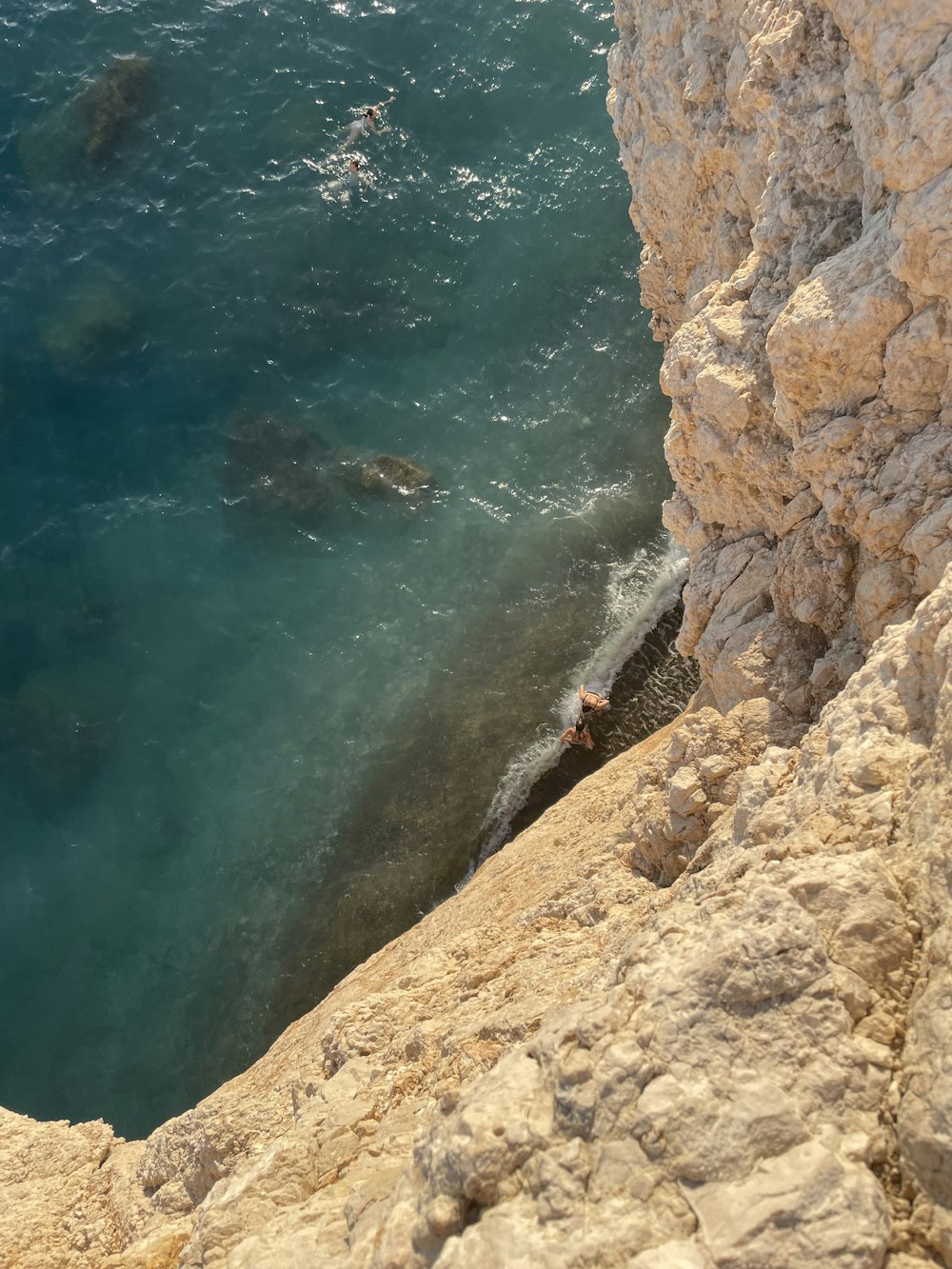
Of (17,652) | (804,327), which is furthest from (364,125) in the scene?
(804,327)

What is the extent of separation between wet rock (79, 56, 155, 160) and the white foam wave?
69.8 feet

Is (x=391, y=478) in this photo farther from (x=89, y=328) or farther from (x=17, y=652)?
(x=17, y=652)

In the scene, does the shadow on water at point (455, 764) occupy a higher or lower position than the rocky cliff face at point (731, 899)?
higher

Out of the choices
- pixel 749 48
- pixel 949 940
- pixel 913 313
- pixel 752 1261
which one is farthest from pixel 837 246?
pixel 752 1261

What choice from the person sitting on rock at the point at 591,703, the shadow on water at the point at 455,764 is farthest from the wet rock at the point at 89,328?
the person sitting on rock at the point at 591,703

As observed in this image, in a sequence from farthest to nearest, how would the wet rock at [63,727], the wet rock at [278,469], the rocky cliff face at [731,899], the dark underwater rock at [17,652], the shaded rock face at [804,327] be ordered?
the wet rock at [278,469], the dark underwater rock at [17,652], the wet rock at [63,727], the shaded rock face at [804,327], the rocky cliff face at [731,899]

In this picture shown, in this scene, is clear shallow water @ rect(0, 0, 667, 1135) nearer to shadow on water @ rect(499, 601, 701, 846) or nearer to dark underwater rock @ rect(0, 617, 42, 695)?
dark underwater rock @ rect(0, 617, 42, 695)

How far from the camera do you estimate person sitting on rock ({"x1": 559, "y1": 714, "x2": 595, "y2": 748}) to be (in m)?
23.4

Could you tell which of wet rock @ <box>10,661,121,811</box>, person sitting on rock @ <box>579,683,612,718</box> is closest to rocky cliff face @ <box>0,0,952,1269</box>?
person sitting on rock @ <box>579,683,612,718</box>

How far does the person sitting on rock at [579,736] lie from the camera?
2342 cm

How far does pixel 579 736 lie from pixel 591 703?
860mm

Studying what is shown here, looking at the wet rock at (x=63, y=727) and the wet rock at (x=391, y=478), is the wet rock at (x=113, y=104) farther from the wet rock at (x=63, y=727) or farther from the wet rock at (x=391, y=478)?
the wet rock at (x=63, y=727)

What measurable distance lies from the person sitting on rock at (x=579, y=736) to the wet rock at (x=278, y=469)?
29.1ft

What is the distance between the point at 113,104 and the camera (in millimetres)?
30719
